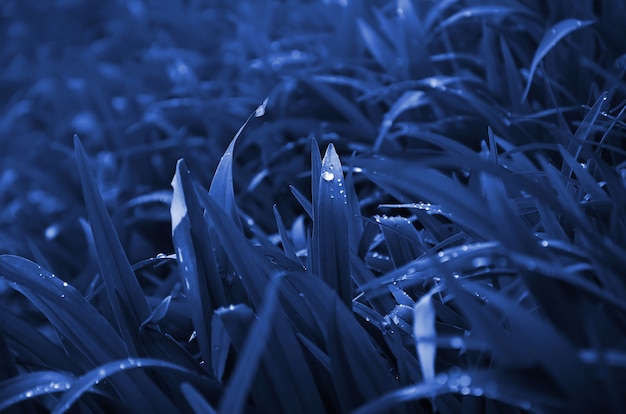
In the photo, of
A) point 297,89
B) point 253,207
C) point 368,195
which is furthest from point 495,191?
point 297,89

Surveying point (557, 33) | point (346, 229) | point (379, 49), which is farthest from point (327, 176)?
point (379, 49)

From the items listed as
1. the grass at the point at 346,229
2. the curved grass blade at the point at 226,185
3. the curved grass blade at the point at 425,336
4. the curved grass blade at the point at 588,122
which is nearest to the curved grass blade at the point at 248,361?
the grass at the point at 346,229

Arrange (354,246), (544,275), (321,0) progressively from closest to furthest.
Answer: (544,275) < (354,246) < (321,0)

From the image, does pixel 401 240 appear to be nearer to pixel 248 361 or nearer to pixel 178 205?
pixel 178 205

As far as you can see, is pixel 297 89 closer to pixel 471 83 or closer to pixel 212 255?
pixel 471 83

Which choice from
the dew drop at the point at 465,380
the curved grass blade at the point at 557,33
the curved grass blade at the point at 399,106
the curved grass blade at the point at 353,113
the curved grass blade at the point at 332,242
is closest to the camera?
the dew drop at the point at 465,380

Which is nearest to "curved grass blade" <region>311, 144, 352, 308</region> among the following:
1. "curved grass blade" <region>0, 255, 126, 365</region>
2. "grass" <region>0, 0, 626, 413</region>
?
"grass" <region>0, 0, 626, 413</region>

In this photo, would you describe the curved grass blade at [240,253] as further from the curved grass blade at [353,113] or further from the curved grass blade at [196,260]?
the curved grass blade at [353,113]
